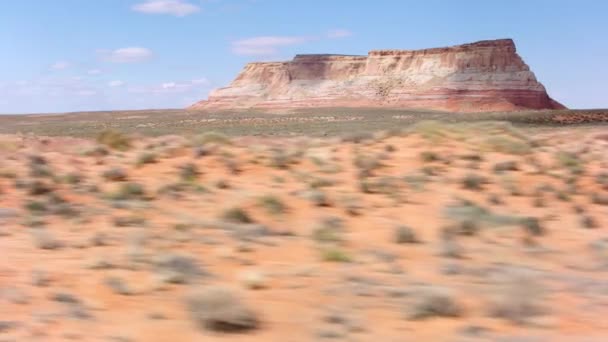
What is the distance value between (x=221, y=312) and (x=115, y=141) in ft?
41.5

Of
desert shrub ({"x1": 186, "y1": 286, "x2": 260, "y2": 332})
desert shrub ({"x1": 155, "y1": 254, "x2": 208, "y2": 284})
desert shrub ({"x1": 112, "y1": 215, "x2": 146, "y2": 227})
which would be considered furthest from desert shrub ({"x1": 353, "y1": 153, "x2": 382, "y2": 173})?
desert shrub ({"x1": 186, "y1": 286, "x2": 260, "y2": 332})

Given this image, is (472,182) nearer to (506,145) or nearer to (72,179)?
(506,145)

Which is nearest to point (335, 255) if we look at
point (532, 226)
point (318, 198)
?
point (532, 226)

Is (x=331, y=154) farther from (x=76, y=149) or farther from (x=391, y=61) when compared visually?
(x=391, y=61)

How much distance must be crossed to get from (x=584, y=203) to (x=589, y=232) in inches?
83.7

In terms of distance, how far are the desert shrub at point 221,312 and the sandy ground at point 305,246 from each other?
0.6 inches

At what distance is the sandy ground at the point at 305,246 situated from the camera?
229 inches

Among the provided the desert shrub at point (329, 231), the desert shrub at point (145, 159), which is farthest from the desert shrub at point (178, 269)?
the desert shrub at point (145, 159)

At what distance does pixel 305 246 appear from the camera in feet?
27.7

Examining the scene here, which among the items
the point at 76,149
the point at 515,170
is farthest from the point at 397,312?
the point at 76,149

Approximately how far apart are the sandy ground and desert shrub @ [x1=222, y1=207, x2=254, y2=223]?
2 centimetres

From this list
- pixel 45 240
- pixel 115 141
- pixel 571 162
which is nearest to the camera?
A: pixel 45 240

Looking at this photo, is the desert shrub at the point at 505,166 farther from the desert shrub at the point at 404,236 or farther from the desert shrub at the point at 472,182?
the desert shrub at the point at 404,236

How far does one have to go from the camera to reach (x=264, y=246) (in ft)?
27.7
